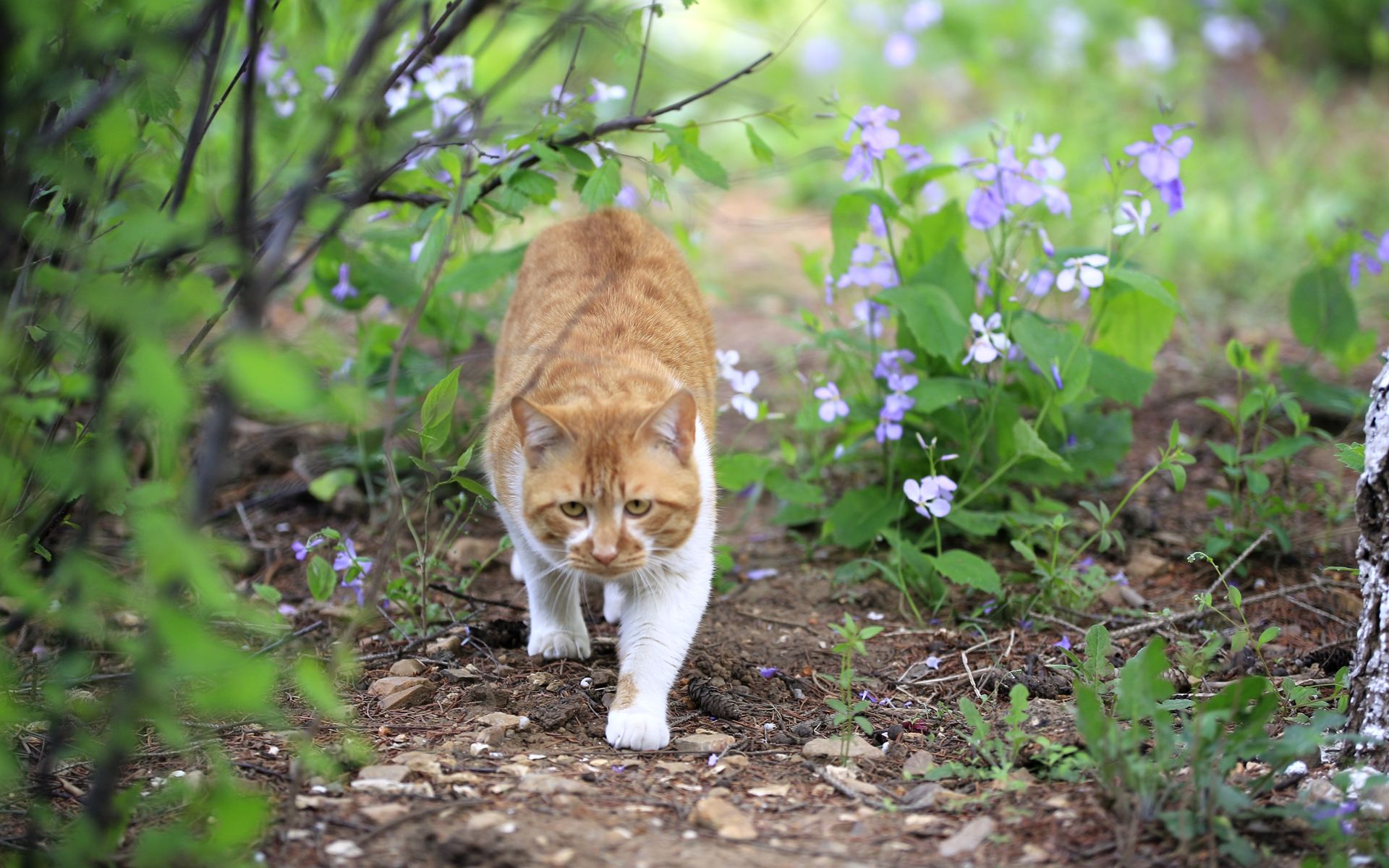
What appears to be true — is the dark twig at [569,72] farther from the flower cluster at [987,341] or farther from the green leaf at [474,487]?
the flower cluster at [987,341]

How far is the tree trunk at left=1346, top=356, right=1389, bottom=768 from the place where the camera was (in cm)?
230

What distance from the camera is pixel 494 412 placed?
3.31m

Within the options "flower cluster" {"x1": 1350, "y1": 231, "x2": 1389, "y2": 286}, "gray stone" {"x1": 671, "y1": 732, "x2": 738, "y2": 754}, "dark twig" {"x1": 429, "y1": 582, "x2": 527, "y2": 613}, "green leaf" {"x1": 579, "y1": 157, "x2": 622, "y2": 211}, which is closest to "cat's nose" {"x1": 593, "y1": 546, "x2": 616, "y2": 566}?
"gray stone" {"x1": 671, "y1": 732, "x2": 738, "y2": 754}

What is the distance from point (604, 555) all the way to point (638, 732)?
420 millimetres

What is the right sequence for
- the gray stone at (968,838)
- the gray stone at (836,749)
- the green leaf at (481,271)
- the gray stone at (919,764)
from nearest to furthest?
the gray stone at (968,838), the gray stone at (919,764), the gray stone at (836,749), the green leaf at (481,271)

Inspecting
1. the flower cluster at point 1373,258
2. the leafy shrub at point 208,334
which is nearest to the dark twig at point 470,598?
the leafy shrub at point 208,334

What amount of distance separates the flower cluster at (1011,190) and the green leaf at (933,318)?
0.26 m

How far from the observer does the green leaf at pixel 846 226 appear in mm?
3664

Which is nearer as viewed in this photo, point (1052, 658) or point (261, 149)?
point (1052, 658)

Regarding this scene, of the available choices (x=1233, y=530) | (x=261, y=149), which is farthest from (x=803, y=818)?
(x=261, y=149)

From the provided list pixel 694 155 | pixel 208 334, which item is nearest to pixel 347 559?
pixel 208 334

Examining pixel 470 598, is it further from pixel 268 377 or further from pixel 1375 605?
pixel 1375 605

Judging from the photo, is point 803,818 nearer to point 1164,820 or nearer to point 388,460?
point 1164,820

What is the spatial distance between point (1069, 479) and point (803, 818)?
76.9 inches
